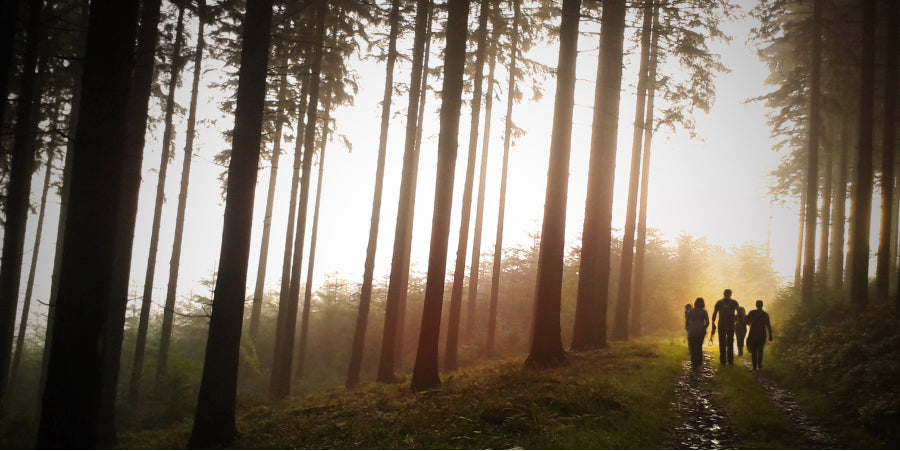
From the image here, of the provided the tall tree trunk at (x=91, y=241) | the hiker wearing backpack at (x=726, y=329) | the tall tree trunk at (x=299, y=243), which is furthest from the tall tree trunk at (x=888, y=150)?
the tall tree trunk at (x=91, y=241)

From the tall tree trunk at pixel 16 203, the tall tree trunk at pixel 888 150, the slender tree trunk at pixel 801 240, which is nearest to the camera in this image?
the tall tree trunk at pixel 16 203

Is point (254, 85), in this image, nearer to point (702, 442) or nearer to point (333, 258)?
point (702, 442)

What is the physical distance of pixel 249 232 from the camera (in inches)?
362

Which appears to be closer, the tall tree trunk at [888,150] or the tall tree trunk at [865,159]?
the tall tree trunk at [888,150]

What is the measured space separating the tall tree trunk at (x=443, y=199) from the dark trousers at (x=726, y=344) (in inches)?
328

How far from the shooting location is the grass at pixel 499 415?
7.24 metres

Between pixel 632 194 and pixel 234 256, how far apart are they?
17.2 meters

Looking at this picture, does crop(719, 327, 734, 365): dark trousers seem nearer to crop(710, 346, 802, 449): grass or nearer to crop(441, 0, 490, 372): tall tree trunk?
crop(710, 346, 802, 449): grass

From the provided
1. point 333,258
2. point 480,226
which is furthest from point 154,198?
point 480,226

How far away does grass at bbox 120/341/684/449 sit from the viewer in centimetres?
724

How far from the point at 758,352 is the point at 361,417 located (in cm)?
1128

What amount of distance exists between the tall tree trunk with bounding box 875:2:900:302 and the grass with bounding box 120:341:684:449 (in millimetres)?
10269

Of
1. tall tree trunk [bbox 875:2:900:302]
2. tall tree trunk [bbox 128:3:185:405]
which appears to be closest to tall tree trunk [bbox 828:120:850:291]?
tall tree trunk [bbox 875:2:900:302]

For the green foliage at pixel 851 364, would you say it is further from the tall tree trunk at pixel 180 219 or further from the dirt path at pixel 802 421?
the tall tree trunk at pixel 180 219
